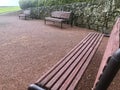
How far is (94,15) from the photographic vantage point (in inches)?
324

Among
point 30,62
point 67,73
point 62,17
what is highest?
point 62,17

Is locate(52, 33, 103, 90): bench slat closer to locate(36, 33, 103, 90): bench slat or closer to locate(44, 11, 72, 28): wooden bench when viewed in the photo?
locate(36, 33, 103, 90): bench slat

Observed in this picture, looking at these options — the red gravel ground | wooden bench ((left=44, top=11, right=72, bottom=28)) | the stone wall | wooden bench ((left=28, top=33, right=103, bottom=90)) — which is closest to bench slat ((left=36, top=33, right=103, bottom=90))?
wooden bench ((left=28, top=33, right=103, bottom=90))

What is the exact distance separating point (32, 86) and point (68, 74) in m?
0.52

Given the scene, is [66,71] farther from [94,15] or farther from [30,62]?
[94,15]

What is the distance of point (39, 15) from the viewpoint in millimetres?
14047

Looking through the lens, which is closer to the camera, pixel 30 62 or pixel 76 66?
pixel 76 66

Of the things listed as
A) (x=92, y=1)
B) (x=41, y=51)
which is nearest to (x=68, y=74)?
(x=41, y=51)

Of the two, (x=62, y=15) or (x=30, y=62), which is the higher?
(x=62, y=15)

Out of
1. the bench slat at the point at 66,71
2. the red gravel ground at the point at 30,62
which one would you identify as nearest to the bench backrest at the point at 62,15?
the red gravel ground at the point at 30,62

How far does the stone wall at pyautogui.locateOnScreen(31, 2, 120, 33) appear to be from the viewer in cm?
737

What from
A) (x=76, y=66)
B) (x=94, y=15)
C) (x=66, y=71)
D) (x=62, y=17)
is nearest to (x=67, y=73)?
(x=66, y=71)

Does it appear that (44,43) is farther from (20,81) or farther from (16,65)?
(20,81)

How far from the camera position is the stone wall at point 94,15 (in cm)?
737
